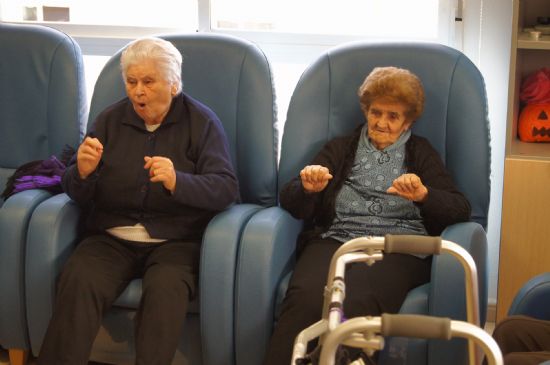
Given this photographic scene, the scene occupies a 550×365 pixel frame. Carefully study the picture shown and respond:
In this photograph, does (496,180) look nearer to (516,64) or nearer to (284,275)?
(516,64)

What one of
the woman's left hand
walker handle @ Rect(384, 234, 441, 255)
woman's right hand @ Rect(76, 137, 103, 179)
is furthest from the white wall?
walker handle @ Rect(384, 234, 441, 255)

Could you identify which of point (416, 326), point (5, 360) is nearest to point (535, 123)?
point (416, 326)

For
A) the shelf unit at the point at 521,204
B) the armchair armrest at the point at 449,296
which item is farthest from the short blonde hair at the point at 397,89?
the armchair armrest at the point at 449,296

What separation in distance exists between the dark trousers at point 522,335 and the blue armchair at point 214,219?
2.54ft

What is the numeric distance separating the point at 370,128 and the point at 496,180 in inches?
30.5

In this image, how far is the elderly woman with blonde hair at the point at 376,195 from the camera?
7.72 ft

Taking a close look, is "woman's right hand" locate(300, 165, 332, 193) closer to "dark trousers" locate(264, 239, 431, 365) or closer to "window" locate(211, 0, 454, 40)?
"dark trousers" locate(264, 239, 431, 365)

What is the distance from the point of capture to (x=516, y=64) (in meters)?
2.66

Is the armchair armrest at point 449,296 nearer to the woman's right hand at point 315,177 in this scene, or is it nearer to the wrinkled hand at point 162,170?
the woman's right hand at point 315,177

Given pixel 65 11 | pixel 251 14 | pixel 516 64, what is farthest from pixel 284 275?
pixel 65 11

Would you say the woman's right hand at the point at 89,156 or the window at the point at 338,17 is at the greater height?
the window at the point at 338,17

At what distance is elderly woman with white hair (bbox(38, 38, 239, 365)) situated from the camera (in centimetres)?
237

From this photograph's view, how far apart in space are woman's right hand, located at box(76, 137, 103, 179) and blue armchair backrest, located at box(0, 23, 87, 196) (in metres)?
0.54

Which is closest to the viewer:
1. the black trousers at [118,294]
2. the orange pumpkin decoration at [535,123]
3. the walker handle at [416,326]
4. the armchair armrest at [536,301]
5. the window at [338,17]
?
the walker handle at [416,326]
